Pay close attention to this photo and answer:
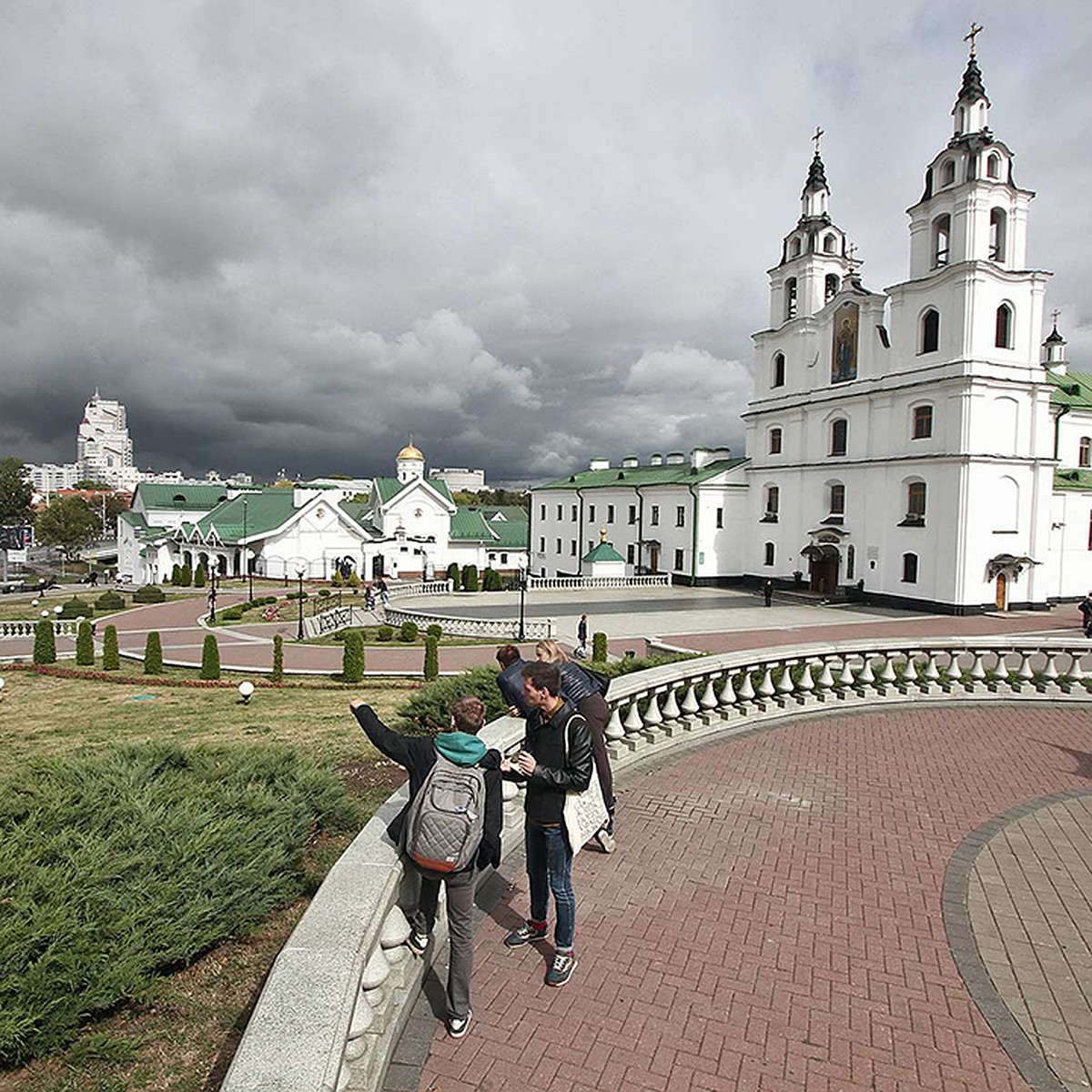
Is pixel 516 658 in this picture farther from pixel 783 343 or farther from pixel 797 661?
pixel 783 343

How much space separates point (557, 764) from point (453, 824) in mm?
846

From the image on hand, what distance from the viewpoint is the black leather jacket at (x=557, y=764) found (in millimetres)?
4379

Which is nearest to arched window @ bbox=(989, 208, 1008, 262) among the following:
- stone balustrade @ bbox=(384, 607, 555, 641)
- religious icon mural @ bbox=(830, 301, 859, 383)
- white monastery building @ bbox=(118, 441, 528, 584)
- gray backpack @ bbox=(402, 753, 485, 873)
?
religious icon mural @ bbox=(830, 301, 859, 383)

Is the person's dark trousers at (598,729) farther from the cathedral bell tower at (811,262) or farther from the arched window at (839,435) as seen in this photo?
the cathedral bell tower at (811,262)

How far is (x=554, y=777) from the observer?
4.37 meters

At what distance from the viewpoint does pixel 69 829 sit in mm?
4406

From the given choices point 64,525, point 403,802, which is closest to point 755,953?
point 403,802

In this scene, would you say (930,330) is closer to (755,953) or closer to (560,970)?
(755,953)

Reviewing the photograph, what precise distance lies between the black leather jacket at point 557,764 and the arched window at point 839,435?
39.9m

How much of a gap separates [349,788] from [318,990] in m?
4.62

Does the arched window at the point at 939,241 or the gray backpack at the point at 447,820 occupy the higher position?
the arched window at the point at 939,241

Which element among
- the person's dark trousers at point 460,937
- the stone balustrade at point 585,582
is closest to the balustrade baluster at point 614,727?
the person's dark trousers at point 460,937

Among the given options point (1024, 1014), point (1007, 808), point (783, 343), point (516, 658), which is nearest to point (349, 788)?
point (516, 658)

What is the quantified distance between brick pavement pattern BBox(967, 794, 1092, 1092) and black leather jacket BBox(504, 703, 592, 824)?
2.87m
